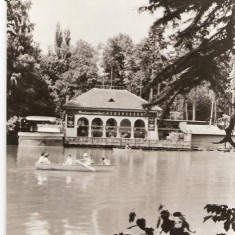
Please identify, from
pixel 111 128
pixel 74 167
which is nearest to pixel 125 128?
pixel 111 128

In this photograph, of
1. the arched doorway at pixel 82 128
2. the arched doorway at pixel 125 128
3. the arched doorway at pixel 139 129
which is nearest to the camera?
the arched doorway at pixel 82 128

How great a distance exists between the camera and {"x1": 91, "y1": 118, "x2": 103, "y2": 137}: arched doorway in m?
26.8

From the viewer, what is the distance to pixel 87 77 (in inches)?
643

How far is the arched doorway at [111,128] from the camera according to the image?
27.0 m

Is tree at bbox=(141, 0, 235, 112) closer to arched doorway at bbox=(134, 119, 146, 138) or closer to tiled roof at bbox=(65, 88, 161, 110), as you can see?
tiled roof at bbox=(65, 88, 161, 110)

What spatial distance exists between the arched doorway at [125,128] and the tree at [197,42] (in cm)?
2384

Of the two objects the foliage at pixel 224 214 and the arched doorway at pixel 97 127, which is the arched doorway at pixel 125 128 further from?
the foliage at pixel 224 214

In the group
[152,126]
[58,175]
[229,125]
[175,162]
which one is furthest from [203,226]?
[152,126]

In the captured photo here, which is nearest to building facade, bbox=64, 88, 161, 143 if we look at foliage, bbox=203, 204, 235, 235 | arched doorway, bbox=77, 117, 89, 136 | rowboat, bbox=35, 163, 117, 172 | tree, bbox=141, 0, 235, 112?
arched doorway, bbox=77, 117, 89, 136

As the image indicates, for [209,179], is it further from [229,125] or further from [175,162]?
[229,125]

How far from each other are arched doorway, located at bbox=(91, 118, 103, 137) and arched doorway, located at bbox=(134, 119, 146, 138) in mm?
2072

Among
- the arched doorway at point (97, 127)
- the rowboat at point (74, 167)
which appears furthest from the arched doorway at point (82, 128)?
the rowboat at point (74, 167)

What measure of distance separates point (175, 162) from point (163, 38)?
17187 mm

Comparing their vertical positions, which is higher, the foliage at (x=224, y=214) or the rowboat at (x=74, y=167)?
the foliage at (x=224, y=214)
